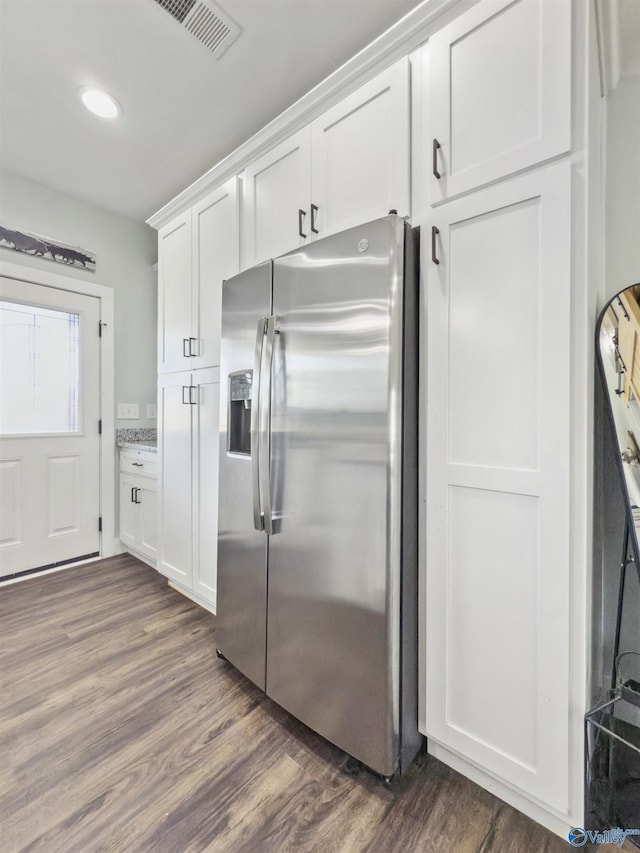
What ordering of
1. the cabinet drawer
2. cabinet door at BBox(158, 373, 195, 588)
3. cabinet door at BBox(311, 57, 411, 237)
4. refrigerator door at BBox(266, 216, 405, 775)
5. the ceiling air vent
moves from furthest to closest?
the cabinet drawer → cabinet door at BBox(158, 373, 195, 588) → the ceiling air vent → cabinet door at BBox(311, 57, 411, 237) → refrigerator door at BBox(266, 216, 405, 775)

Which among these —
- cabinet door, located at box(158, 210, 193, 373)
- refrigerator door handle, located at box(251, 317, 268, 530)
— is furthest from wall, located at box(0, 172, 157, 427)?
refrigerator door handle, located at box(251, 317, 268, 530)

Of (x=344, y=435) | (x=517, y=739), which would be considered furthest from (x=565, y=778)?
(x=344, y=435)

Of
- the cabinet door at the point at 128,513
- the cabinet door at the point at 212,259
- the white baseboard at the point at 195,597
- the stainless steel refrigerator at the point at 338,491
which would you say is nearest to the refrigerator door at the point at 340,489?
the stainless steel refrigerator at the point at 338,491

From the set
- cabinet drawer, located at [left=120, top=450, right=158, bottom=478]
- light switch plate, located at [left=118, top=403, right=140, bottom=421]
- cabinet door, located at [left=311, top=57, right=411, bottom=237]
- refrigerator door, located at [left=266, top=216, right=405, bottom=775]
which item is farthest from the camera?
light switch plate, located at [left=118, top=403, right=140, bottom=421]

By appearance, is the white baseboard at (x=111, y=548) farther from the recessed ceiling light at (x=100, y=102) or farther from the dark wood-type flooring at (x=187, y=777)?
the recessed ceiling light at (x=100, y=102)

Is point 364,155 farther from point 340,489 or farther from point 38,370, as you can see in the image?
point 38,370

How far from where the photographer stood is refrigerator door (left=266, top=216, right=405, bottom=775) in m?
1.12

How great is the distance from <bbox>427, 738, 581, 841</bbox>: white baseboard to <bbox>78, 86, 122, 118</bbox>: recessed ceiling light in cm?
308

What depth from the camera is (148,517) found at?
2646 millimetres

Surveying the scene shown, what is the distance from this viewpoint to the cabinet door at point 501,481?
3.17 feet

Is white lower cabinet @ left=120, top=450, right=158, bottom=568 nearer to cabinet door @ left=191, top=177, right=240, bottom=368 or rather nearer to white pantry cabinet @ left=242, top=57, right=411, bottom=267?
cabinet door @ left=191, top=177, right=240, bottom=368

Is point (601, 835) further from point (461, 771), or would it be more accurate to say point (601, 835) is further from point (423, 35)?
point (423, 35)

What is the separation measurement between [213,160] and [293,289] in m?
1.58

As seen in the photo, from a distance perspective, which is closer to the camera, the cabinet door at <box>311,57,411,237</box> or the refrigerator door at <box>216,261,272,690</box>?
the cabinet door at <box>311,57,411,237</box>
